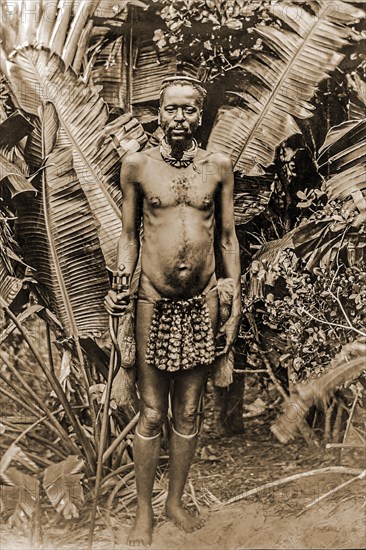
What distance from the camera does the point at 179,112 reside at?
3.60 metres

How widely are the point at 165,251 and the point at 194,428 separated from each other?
86 cm

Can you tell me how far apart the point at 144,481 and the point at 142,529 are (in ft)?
0.72

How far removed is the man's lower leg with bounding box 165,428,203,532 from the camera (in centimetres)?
387

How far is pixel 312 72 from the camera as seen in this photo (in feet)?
13.1

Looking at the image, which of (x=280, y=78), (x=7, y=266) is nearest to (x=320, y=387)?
(x=280, y=78)

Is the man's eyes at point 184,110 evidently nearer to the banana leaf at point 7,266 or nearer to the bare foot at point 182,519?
the banana leaf at point 7,266

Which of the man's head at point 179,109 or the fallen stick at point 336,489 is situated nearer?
the man's head at point 179,109

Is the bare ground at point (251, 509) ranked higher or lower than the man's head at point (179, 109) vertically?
lower

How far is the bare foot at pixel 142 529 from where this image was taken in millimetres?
3818

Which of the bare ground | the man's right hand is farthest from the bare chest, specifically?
the bare ground

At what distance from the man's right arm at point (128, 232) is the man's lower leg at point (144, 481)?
0.64 meters

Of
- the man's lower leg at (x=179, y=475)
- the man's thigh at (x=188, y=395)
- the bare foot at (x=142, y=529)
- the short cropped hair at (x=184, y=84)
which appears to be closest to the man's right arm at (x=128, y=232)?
the short cropped hair at (x=184, y=84)

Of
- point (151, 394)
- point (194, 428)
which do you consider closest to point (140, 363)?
point (151, 394)

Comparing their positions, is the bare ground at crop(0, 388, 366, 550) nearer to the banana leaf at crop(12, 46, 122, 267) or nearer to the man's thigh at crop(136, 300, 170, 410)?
the man's thigh at crop(136, 300, 170, 410)
